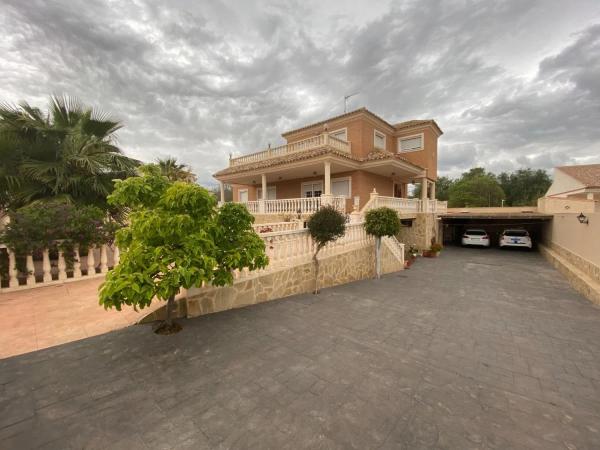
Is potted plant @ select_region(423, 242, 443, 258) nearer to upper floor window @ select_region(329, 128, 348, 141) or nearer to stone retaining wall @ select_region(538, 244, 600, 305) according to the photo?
stone retaining wall @ select_region(538, 244, 600, 305)

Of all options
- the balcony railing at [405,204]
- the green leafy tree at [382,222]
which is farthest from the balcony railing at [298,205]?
the green leafy tree at [382,222]

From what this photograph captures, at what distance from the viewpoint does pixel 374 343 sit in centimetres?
389

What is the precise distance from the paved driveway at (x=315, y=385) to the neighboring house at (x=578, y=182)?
77.9 feet

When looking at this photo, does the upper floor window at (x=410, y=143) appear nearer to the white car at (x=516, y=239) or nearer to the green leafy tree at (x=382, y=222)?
the white car at (x=516, y=239)

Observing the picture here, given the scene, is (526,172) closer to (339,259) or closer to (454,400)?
(339,259)

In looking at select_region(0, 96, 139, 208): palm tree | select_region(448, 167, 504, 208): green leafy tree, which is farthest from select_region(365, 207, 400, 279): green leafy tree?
select_region(448, 167, 504, 208): green leafy tree

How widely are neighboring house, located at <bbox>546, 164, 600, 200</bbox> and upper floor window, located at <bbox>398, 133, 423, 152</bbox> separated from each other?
14.8 m

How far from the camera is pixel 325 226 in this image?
6277 mm

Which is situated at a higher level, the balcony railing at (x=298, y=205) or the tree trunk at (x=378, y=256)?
the balcony railing at (x=298, y=205)

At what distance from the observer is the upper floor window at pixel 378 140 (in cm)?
1574

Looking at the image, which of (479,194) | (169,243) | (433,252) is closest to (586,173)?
(479,194)

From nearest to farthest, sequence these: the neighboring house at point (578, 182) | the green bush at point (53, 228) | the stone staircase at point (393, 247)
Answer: the green bush at point (53, 228) < the stone staircase at point (393, 247) < the neighboring house at point (578, 182)

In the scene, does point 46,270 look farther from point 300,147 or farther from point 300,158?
point 300,147

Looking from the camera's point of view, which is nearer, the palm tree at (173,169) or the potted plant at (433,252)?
the potted plant at (433,252)
